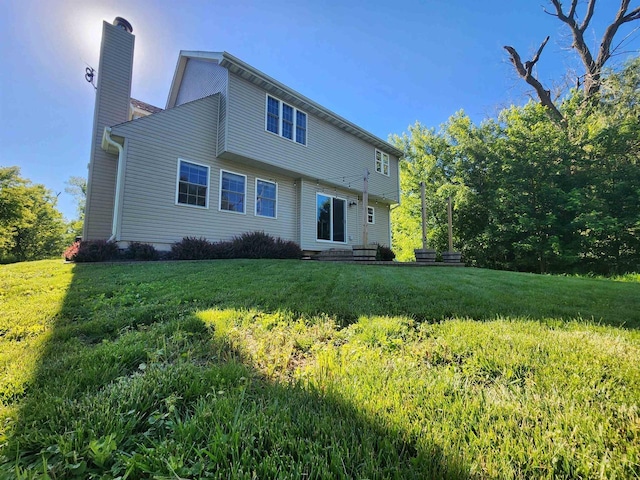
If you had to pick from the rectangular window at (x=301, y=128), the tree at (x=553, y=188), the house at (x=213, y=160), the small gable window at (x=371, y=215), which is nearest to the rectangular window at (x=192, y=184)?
the house at (x=213, y=160)

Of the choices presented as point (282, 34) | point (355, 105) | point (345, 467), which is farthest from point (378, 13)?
point (345, 467)

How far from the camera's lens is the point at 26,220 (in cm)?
1877

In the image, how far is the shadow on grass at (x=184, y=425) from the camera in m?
0.91

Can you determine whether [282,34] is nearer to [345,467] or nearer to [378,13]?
[378,13]

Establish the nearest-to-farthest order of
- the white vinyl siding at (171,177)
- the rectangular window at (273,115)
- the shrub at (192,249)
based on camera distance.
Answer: the white vinyl siding at (171,177) < the shrub at (192,249) < the rectangular window at (273,115)

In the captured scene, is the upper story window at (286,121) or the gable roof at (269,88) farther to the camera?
the upper story window at (286,121)

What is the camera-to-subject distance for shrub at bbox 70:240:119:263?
253 inches

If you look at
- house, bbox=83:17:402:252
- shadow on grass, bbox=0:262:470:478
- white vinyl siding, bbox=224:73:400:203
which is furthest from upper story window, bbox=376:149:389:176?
shadow on grass, bbox=0:262:470:478

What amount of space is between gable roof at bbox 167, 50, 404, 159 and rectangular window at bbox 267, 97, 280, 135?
264 millimetres

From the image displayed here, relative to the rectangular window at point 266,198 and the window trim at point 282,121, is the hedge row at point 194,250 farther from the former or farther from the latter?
the window trim at point 282,121

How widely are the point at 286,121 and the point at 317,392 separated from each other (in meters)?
10.1

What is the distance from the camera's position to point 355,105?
1677 cm

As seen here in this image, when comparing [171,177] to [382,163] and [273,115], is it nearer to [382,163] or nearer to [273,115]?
[273,115]

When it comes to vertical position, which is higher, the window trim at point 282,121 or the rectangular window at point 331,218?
the window trim at point 282,121
